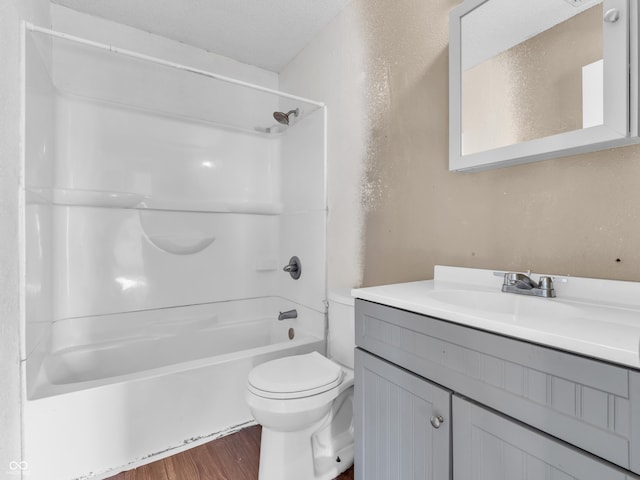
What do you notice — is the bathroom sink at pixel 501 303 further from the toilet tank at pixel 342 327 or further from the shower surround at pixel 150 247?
the shower surround at pixel 150 247

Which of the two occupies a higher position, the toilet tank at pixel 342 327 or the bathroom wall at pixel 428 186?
the bathroom wall at pixel 428 186

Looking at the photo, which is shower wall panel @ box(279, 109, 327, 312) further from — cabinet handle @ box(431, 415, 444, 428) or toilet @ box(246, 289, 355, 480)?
cabinet handle @ box(431, 415, 444, 428)

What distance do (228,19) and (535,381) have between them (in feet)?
7.86

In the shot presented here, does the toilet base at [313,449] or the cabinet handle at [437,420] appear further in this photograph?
the toilet base at [313,449]

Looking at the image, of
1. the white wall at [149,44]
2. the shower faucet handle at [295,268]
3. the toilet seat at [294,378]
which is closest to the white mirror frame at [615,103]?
the toilet seat at [294,378]

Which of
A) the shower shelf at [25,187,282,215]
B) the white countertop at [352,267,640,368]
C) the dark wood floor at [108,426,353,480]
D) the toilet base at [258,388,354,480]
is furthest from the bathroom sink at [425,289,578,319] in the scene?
the shower shelf at [25,187,282,215]

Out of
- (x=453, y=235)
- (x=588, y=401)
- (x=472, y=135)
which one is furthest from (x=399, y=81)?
(x=588, y=401)

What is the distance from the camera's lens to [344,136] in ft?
6.25

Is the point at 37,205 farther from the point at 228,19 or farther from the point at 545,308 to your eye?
the point at 545,308

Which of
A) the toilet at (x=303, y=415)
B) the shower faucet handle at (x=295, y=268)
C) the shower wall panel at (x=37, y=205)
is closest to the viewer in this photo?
the toilet at (x=303, y=415)

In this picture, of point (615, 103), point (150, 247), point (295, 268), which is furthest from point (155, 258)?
point (615, 103)

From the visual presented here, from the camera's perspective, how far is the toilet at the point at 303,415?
1.21 m

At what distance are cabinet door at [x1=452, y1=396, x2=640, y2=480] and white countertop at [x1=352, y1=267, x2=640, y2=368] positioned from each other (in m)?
0.18

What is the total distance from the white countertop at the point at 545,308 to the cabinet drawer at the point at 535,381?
0.03 meters
